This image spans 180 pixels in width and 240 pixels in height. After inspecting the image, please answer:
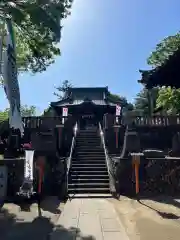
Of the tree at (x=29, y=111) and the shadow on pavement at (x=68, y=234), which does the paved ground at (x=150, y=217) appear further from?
the tree at (x=29, y=111)

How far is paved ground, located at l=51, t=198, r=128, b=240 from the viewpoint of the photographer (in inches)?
262

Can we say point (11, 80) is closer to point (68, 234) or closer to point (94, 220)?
point (94, 220)

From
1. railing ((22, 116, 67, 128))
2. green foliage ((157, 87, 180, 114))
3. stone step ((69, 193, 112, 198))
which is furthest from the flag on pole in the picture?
green foliage ((157, 87, 180, 114))

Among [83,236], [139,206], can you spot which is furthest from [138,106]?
[83,236]

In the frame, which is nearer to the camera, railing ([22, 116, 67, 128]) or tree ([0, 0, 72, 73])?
tree ([0, 0, 72, 73])

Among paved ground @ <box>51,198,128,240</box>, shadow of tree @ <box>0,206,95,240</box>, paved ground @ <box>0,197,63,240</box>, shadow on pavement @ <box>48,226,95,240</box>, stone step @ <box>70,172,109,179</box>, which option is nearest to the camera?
shadow on pavement @ <box>48,226,95,240</box>

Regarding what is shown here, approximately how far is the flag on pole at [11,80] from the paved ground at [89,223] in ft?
15.1

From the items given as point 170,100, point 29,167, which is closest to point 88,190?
point 29,167

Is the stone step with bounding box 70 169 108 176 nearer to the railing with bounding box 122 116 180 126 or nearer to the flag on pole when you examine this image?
the flag on pole

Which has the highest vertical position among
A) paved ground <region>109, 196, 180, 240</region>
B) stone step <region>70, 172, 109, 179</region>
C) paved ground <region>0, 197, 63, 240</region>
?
stone step <region>70, 172, 109, 179</region>

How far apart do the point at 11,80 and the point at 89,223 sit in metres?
7.32

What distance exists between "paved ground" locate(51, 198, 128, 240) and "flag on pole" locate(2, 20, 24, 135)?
15.1 feet

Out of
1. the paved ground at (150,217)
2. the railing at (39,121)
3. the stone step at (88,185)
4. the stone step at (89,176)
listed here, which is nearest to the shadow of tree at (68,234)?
the paved ground at (150,217)

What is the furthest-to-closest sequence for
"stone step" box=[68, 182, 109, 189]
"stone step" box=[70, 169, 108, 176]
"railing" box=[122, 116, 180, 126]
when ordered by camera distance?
"railing" box=[122, 116, 180, 126], "stone step" box=[70, 169, 108, 176], "stone step" box=[68, 182, 109, 189]
